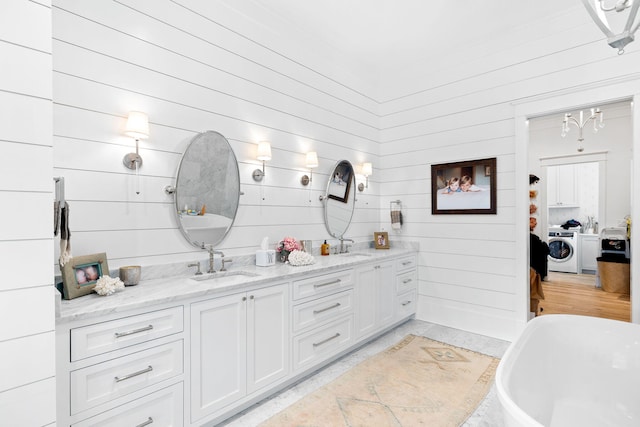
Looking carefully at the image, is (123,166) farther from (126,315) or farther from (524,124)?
(524,124)

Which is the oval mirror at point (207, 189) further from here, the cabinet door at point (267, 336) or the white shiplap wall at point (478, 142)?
the white shiplap wall at point (478, 142)

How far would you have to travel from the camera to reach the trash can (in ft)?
16.5

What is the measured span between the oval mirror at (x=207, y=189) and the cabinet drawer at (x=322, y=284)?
2.39 feet

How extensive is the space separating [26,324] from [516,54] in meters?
4.25

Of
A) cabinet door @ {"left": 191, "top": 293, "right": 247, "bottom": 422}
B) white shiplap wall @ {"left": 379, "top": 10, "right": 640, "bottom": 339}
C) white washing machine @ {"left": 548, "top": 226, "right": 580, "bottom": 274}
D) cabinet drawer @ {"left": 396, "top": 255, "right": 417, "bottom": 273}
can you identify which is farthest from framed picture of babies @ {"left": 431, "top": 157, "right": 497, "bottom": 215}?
white washing machine @ {"left": 548, "top": 226, "right": 580, "bottom": 274}

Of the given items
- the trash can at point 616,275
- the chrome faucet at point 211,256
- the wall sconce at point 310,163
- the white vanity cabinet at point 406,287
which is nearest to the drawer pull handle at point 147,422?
the chrome faucet at point 211,256

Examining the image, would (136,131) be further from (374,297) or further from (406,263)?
(406,263)

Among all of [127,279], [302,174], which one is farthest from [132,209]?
[302,174]

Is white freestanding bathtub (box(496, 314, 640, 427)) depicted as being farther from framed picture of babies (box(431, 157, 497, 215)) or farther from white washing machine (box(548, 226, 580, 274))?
white washing machine (box(548, 226, 580, 274))

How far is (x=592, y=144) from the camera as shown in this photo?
5855mm

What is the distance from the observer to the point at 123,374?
1.59 meters

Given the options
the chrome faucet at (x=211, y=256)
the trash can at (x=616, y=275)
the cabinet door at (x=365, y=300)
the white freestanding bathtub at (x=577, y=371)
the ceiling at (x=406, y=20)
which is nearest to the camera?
the white freestanding bathtub at (x=577, y=371)

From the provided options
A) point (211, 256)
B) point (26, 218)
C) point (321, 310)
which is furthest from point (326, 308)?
point (26, 218)

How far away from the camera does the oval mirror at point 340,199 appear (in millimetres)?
3637
